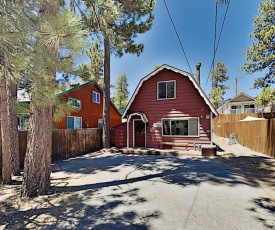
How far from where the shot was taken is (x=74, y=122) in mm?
14602

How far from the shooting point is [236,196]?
4.34m

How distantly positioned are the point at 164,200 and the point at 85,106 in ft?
43.3

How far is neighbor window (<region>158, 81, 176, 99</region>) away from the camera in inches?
474

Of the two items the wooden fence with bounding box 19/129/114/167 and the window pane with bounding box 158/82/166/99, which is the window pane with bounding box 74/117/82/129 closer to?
the wooden fence with bounding box 19/129/114/167

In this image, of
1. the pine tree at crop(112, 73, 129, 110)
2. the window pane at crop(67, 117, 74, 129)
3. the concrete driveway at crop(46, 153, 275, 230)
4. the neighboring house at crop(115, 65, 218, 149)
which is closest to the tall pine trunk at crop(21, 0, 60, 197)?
the concrete driveway at crop(46, 153, 275, 230)

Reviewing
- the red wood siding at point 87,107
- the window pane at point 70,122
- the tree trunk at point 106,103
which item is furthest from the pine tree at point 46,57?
the window pane at point 70,122

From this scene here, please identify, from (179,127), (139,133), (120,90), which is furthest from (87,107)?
(120,90)

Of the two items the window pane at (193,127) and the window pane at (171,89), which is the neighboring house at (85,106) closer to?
the window pane at (171,89)

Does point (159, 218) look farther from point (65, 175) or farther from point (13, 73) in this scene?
point (65, 175)

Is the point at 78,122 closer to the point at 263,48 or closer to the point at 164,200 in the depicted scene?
the point at 164,200

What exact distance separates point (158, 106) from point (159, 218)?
30.8 feet

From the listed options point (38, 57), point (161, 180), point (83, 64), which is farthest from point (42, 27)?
point (161, 180)

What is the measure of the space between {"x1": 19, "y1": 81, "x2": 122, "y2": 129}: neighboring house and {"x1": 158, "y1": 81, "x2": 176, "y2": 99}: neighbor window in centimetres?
607

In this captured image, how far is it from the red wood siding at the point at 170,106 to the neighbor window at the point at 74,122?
15.5 ft
